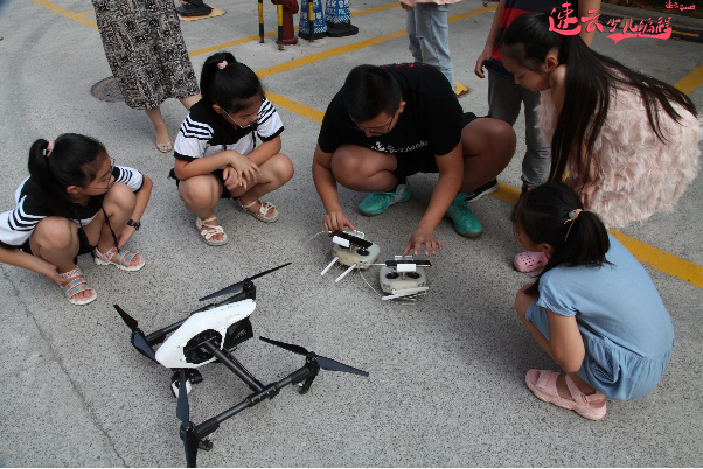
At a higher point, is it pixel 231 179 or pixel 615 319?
pixel 615 319

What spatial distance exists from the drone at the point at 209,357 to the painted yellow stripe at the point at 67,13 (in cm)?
493

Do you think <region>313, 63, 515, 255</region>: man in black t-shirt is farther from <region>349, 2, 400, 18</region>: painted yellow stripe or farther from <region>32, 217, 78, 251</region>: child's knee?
<region>349, 2, 400, 18</region>: painted yellow stripe

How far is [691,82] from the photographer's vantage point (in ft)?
13.7

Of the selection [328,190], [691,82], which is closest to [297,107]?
[328,190]

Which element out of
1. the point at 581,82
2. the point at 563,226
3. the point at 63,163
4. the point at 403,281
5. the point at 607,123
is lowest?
the point at 403,281

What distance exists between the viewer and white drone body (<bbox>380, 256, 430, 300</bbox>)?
2168mm

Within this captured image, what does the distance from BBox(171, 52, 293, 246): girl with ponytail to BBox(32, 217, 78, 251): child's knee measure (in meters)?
0.52

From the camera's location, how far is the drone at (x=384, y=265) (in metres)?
2.18

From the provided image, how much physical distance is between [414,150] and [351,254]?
59cm

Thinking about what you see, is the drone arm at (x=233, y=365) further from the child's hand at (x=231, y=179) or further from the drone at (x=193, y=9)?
the drone at (x=193, y=9)

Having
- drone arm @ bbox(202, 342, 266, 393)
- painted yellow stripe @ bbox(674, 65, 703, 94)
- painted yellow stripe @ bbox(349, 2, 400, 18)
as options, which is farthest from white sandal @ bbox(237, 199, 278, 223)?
painted yellow stripe @ bbox(349, 2, 400, 18)

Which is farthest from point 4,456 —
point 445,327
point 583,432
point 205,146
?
point 583,432

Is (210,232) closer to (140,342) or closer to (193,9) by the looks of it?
(140,342)

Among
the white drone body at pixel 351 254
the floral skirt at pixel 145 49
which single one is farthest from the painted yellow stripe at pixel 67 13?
the white drone body at pixel 351 254
